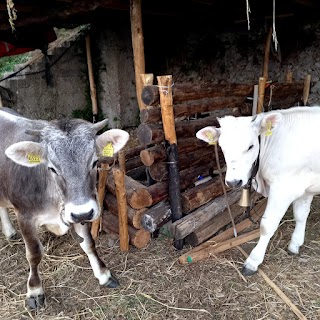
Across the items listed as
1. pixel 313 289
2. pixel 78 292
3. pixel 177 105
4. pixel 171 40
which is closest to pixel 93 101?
pixel 171 40

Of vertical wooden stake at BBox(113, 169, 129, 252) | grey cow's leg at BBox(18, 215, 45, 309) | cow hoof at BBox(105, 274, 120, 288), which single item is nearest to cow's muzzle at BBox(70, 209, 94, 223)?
grey cow's leg at BBox(18, 215, 45, 309)

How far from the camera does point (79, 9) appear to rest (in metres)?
4.75

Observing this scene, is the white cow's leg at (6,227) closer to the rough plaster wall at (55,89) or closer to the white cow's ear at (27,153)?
the white cow's ear at (27,153)

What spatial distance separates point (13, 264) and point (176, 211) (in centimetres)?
198

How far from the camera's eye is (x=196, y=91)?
3850 mm

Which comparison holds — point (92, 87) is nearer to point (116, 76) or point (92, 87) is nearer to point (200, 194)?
point (116, 76)

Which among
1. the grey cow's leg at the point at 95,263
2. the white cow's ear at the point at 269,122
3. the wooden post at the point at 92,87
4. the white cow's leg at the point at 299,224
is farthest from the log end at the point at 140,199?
the wooden post at the point at 92,87

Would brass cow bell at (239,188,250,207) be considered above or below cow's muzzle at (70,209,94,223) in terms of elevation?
below

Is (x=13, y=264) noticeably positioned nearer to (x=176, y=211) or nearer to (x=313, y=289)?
(x=176, y=211)

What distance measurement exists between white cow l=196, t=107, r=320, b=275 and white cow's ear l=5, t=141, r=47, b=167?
4.98 ft

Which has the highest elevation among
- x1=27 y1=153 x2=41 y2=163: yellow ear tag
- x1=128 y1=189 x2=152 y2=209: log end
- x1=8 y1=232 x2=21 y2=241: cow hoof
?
x1=27 y1=153 x2=41 y2=163: yellow ear tag

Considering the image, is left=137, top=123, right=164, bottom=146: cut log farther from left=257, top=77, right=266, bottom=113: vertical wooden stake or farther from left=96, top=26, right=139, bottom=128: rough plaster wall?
left=96, top=26, right=139, bottom=128: rough plaster wall

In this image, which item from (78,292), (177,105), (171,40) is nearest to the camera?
(78,292)

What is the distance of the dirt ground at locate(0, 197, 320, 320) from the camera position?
301 cm
